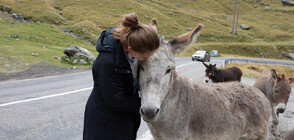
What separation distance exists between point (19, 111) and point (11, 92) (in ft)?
10.1

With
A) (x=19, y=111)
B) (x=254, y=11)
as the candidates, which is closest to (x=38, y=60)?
(x=19, y=111)

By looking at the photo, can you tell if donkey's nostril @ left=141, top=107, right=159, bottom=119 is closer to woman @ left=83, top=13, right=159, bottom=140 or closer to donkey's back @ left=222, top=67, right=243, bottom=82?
woman @ left=83, top=13, right=159, bottom=140

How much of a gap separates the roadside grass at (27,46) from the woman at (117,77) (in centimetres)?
1445

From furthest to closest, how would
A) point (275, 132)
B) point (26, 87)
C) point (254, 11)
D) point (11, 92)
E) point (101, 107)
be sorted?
point (254, 11) < point (26, 87) < point (11, 92) < point (275, 132) < point (101, 107)

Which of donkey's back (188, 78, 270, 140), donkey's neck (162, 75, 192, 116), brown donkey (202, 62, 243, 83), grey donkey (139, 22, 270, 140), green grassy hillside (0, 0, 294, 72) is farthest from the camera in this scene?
green grassy hillside (0, 0, 294, 72)

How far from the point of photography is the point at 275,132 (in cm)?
552

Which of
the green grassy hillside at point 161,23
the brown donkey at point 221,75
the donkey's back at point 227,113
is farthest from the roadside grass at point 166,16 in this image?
the donkey's back at point 227,113

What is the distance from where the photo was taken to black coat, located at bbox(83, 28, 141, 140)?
2.29m

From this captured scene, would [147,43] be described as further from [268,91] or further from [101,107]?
[268,91]

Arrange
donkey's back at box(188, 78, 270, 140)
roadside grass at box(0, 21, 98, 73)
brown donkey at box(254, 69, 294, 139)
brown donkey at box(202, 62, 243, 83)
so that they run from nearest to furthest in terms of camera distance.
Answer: donkey's back at box(188, 78, 270, 140) < brown donkey at box(254, 69, 294, 139) < brown donkey at box(202, 62, 243, 83) < roadside grass at box(0, 21, 98, 73)

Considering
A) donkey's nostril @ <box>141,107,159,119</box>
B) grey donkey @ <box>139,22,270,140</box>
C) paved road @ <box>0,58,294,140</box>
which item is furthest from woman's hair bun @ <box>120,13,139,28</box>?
paved road @ <box>0,58,294,140</box>

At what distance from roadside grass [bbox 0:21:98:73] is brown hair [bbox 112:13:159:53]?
14.8 meters

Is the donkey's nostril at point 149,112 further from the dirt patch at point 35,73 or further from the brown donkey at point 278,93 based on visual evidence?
the dirt patch at point 35,73

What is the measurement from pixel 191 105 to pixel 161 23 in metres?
66.4
